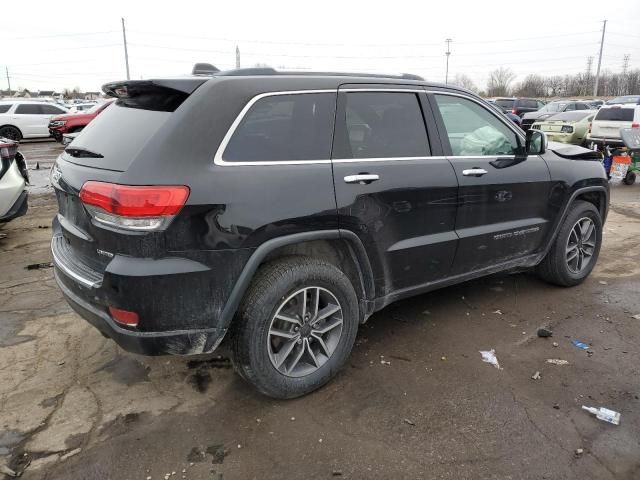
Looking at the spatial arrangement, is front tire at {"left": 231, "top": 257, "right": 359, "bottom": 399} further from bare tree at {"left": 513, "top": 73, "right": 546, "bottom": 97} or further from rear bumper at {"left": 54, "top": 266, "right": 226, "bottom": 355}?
bare tree at {"left": 513, "top": 73, "right": 546, "bottom": 97}

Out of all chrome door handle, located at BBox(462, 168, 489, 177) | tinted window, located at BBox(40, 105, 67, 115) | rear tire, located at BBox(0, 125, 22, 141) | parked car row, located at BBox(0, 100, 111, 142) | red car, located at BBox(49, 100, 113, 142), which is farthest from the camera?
tinted window, located at BBox(40, 105, 67, 115)

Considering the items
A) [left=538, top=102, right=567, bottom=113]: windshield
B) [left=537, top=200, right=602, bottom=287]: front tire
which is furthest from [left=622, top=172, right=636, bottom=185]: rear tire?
[left=538, top=102, right=567, bottom=113]: windshield

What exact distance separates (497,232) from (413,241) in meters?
0.93

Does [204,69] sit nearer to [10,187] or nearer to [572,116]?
[10,187]

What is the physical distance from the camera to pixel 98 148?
2.87 meters

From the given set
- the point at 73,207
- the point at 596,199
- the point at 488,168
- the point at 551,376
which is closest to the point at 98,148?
the point at 73,207

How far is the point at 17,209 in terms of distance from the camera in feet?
18.9

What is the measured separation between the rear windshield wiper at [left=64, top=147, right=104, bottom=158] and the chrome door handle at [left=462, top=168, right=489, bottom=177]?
2374 millimetres

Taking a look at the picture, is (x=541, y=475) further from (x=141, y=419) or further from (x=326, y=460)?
(x=141, y=419)

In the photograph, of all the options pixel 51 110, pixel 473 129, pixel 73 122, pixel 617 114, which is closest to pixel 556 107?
pixel 617 114

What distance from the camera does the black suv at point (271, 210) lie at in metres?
2.48

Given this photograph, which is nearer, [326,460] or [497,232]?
[326,460]

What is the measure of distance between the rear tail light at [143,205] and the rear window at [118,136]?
18 cm

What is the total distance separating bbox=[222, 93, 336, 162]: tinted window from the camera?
270 centimetres
